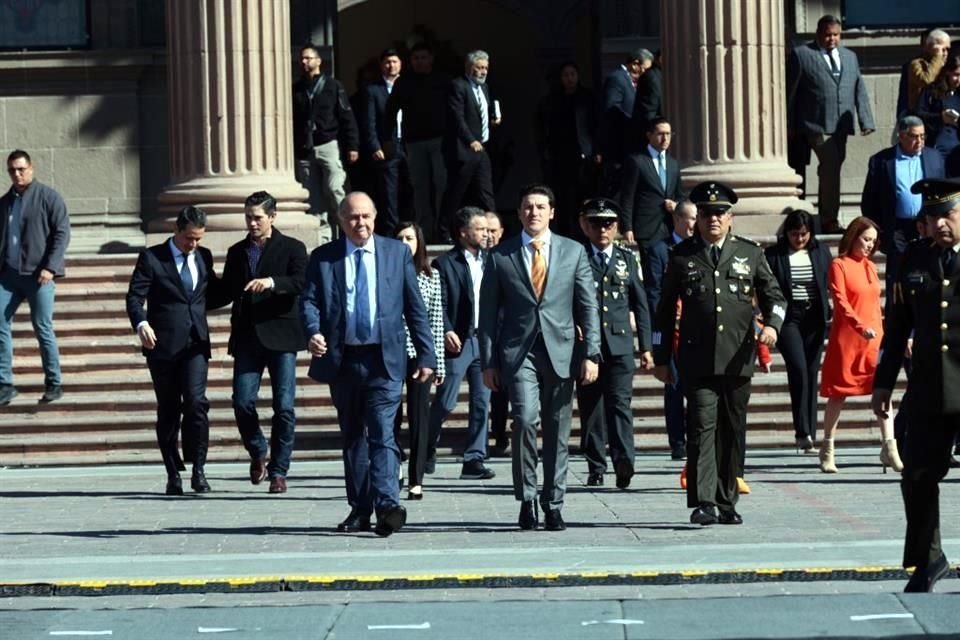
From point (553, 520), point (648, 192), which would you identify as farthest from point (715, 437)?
point (648, 192)

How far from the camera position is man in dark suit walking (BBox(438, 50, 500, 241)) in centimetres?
2044

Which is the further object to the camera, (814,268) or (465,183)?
(465,183)

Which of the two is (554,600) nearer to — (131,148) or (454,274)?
(454,274)

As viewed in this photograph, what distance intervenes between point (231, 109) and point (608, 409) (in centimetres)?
563

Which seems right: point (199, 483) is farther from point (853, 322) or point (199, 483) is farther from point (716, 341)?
point (853, 322)

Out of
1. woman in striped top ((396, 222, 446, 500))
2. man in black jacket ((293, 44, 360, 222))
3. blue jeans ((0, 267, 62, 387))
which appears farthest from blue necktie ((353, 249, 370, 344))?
man in black jacket ((293, 44, 360, 222))

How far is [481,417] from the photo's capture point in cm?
1642

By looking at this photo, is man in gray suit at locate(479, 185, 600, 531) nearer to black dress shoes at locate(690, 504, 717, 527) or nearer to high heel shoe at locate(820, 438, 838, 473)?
black dress shoes at locate(690, 504, 717, 527)

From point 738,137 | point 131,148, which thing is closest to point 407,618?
point 738,137

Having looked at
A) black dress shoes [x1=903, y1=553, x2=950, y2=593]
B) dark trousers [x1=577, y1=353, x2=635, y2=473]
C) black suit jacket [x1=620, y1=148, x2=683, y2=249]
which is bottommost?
black dress shoes [x1=903, y1=553, x2=950, y2=593]

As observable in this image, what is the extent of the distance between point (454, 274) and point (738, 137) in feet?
14.7

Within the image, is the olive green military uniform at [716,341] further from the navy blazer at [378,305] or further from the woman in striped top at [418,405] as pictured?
the woman in striped top at [418,405]

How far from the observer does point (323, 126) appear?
68.6 ft

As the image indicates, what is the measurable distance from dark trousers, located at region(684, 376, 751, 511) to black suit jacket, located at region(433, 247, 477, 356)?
3.23 m
